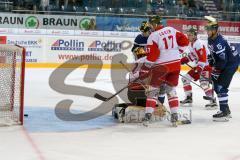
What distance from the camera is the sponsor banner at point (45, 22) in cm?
1294

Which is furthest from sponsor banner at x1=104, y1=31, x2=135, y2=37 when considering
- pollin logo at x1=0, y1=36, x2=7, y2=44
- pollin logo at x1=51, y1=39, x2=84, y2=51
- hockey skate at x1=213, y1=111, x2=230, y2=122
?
hockey skate at x1=213, y1=111, x2=230, y2=122

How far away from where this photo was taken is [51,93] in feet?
27.3

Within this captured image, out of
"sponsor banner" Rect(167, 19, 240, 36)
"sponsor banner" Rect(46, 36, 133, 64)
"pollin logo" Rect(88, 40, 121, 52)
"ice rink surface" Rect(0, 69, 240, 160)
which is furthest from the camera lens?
"sponsor banner" Rect(167, 19, 240, 36)

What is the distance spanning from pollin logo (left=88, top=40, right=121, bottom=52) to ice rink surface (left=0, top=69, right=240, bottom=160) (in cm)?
557

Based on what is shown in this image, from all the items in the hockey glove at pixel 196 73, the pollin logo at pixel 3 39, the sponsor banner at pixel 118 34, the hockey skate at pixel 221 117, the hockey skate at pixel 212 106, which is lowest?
the hockey skate at pixel 212 106

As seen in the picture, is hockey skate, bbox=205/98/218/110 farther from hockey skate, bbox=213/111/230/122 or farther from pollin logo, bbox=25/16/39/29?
pollin logo, bbox=25/16/39/29

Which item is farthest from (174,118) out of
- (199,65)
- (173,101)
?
A: (199,65)

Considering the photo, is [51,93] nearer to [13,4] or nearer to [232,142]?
[232,142]

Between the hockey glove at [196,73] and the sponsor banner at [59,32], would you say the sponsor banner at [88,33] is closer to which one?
the sponsor banner at [59,32]

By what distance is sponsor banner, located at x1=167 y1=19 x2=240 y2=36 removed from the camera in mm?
14516

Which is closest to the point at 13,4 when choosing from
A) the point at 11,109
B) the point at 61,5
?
the point at 61,5

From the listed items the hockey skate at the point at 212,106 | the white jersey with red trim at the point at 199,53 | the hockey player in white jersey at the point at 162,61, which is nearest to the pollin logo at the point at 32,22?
the white jersey with red trim at the point at 199,53

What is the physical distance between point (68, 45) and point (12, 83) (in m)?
6.80

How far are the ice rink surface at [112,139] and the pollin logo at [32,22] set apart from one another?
5.92 metres
